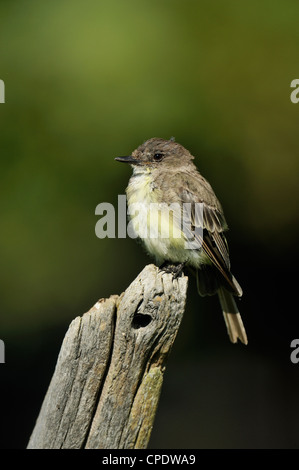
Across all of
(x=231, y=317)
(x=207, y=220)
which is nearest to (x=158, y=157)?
(x=207, y=220)

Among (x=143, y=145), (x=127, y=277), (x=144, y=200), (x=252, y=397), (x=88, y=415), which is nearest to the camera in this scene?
(x=88, y=415)

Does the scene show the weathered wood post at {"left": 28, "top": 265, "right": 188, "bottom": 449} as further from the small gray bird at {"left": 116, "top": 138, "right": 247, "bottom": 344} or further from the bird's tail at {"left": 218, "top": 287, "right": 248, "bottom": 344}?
the bird's tail at {"left": 218, "top": 287, "right": 248, "bottom": 344}

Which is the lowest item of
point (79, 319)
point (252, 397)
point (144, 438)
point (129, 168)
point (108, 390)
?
point (252, 397)

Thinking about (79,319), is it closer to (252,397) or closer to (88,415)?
(88,415)

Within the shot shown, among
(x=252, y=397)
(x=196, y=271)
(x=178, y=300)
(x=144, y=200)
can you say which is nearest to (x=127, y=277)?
(x=196, y=271)

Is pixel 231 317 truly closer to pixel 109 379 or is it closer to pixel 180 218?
pixel 180 218

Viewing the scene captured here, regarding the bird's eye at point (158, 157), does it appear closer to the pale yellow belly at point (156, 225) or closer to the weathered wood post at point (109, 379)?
the pale yellow belly at point (156, 225)
